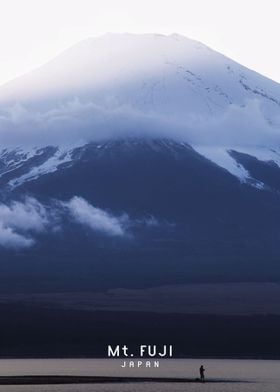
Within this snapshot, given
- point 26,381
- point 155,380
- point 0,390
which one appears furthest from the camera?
point 155,380

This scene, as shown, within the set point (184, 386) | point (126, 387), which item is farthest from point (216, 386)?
point (126, 387)

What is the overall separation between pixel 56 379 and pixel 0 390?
2856cm

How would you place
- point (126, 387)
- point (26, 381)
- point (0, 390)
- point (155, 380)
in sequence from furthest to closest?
point (155, 380) < point (26, 381) < point (126, 387) < point (0, 390)

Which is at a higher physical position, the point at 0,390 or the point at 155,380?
the point at 155,380

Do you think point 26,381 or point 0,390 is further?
point 26,381

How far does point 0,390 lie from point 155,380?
43096 millimetres

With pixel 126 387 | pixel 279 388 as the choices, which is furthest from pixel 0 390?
pixel 279 388

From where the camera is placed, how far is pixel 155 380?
176875mm

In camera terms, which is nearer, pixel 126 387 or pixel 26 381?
pixel 126 387

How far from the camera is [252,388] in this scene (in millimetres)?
156750

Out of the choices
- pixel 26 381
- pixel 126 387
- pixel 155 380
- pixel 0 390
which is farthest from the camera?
pixel 155 380

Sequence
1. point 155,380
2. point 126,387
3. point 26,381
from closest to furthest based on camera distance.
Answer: point 126,387
point 26,381
point 155,380

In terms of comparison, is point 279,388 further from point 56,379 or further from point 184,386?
point 56,379

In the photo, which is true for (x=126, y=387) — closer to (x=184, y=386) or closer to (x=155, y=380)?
(x=184, y=386)
